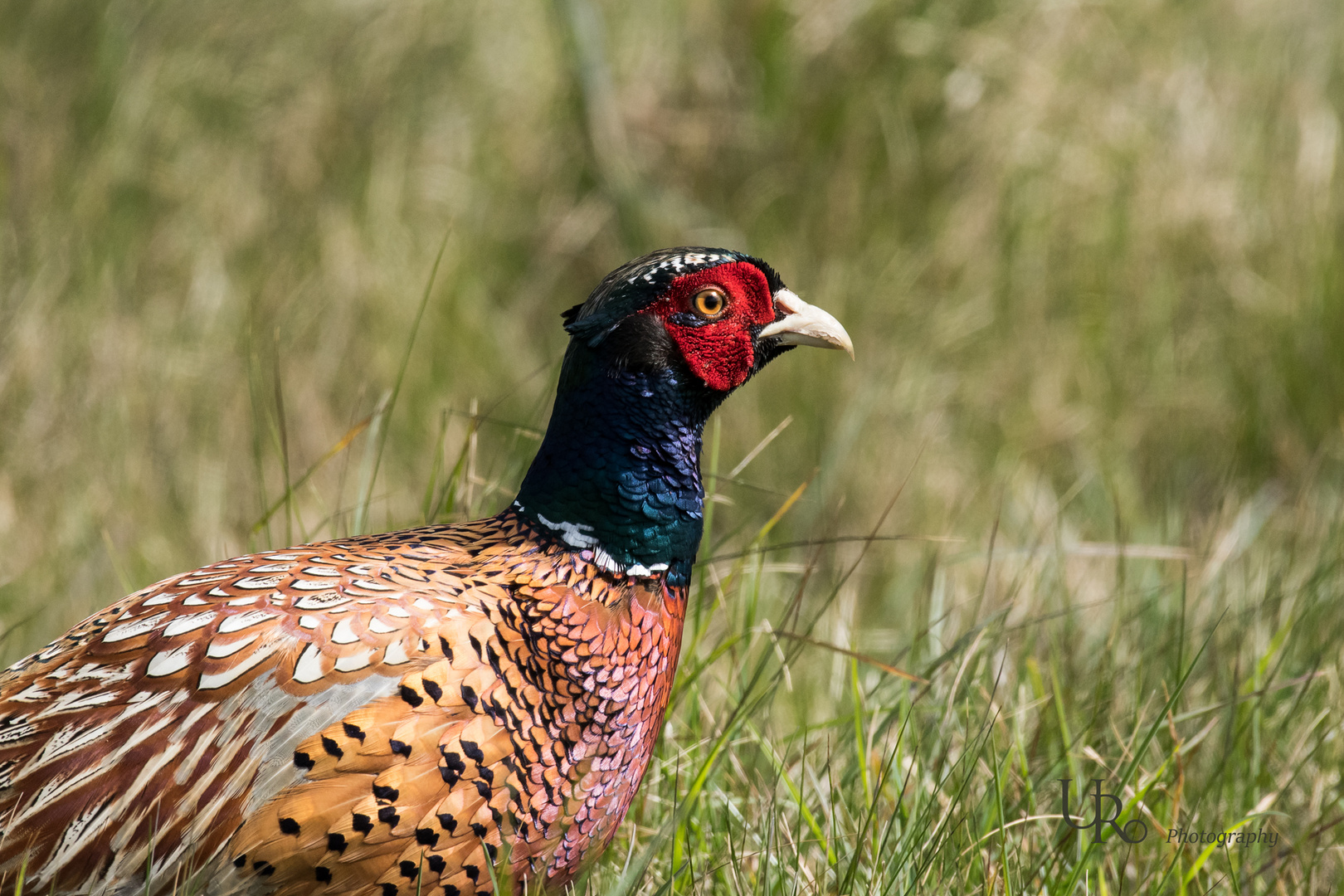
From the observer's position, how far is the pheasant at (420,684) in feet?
7.58

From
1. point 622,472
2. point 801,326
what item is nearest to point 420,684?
point 622,472

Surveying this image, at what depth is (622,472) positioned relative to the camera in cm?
266

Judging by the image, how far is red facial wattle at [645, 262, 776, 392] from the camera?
2.71 meters

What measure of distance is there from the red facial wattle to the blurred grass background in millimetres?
2245

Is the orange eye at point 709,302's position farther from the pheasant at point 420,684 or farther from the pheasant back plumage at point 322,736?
the pheasant back plumage at point 322,736

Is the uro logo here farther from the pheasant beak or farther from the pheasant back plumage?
the pheasant beak

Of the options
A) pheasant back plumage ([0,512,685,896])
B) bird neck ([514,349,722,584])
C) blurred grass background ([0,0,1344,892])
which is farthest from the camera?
blurred grass background ([0,0,1344,892])

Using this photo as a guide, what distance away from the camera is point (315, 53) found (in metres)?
6.02

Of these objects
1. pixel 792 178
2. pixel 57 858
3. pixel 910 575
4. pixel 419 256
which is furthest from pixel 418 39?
pixel 57 858

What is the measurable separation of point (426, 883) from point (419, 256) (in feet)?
13.5

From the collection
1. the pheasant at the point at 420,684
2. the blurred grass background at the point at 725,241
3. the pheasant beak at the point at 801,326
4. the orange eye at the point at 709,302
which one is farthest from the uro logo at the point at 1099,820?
the blurred grass background at the point at 725,241

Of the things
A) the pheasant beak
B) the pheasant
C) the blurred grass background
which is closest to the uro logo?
the pheasant

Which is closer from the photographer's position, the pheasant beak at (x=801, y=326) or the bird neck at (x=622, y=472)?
the bird neck at (x=622, y=472)

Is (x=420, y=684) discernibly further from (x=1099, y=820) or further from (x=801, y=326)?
(x=1099, y=820)
